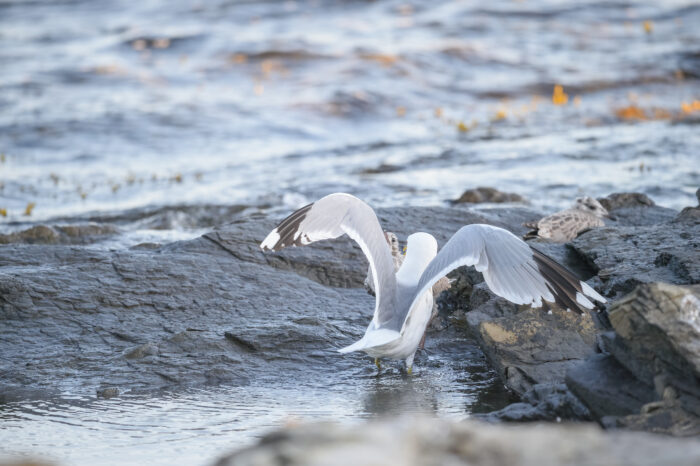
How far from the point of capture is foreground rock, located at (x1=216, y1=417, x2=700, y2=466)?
1.93 m

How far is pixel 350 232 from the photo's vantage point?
5695 mm

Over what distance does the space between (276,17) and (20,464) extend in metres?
28.3

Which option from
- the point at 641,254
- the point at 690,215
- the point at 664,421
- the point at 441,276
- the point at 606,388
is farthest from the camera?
the point at 690,215

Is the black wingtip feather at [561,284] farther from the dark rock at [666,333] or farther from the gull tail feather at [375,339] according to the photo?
the dark rock at [666,333]

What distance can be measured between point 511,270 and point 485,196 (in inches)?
202

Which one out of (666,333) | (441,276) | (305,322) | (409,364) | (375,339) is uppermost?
(666,333)

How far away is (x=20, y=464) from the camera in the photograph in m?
1.94

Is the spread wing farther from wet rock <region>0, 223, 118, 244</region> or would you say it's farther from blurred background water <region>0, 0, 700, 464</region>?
wet rock <region>0, 223, 118, 244</region>

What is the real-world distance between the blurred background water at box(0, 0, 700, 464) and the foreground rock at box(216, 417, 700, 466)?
2.29m

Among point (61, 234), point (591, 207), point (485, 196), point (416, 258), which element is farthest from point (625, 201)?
point (61, 234)

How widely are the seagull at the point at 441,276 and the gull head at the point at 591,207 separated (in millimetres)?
3236

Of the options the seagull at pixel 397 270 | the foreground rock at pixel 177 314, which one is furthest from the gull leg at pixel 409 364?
the seagull at pixel 397 270

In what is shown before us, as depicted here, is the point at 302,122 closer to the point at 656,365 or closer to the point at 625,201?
the point at 625,201

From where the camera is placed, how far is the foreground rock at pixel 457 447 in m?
1.93
